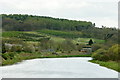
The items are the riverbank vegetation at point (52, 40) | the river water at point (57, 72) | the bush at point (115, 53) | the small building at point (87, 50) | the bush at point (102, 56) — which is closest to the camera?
the river water at point (57, 72)

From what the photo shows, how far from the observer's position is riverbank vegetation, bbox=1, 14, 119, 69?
56.5 meters

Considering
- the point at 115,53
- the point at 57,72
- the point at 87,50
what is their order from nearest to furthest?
1. the point at 57,72
2. the point at 115,53
3. the point at 87,50

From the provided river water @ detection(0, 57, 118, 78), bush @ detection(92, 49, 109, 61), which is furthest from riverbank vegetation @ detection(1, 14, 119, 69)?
river water @ detection(0, 57, 118, 78)

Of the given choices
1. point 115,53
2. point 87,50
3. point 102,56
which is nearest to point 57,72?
point 115,53

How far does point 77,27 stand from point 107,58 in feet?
300

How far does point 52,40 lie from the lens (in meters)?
95.6

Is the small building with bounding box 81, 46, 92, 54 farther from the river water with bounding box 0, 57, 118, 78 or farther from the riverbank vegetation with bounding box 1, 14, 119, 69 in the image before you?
the river water with bounding box 0, 57, 118, 78

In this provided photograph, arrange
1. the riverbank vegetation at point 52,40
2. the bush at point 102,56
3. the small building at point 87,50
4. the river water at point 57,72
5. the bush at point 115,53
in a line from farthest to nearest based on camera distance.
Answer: the small building at point 87,50 → the riverbank vegetation at point 52,40 → the bush at point 102,56 → the bush at point 115,53 → the river water at point 57,72

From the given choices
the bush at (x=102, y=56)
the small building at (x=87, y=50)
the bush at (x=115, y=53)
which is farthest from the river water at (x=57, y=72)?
the small building at (x=87, y=50)

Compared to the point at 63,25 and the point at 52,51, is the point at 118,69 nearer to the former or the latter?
the point at 52,51

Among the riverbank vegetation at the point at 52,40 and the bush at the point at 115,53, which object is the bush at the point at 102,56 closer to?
the riverbank vegetation at the point at 52,40

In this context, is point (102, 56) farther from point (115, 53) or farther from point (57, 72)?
point (57, 72)

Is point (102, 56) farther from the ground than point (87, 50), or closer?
farther from the ground

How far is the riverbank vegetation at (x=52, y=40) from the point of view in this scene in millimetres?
56488
